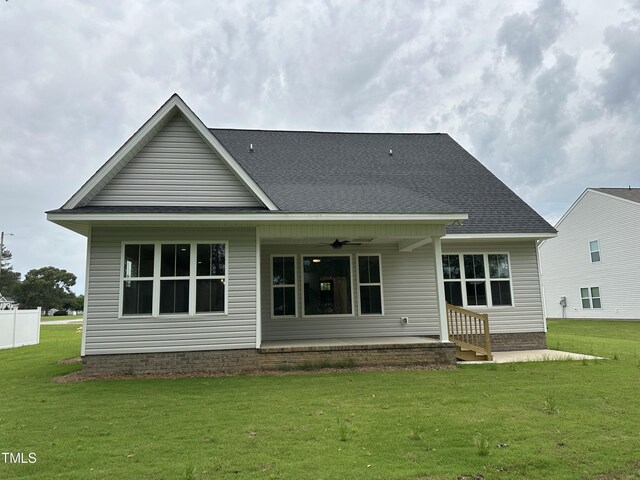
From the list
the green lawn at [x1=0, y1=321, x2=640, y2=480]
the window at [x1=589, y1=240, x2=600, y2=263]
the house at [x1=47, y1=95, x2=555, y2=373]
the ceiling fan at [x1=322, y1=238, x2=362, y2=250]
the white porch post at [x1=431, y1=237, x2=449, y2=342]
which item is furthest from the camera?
the window at [x1=589, y1=240, x2=600, y2=263]

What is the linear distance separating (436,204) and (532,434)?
6652 millimetres

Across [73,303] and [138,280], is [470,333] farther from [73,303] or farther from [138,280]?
[73,303]

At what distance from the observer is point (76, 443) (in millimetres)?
4840

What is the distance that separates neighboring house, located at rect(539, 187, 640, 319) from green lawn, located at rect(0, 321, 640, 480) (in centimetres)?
1940

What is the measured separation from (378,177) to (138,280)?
8.02 meters

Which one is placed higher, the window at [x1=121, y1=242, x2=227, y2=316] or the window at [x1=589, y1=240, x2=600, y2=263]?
the window at [x1=589, y1=240, x2=600, y2=263]

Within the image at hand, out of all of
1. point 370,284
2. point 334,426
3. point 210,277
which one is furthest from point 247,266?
point 334,426

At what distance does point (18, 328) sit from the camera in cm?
1792

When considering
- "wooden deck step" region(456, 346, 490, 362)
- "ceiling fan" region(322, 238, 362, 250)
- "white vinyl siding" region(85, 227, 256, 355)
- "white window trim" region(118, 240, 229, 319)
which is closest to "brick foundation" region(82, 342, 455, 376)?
"white vinyl siding" region(85, 227, 256, 355)

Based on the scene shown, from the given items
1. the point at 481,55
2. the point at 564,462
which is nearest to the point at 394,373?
the point at 564,462

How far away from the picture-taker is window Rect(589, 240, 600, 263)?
26656 millimetres

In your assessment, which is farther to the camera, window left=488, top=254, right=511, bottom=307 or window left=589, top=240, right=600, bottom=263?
window left=589, top=240, right=600, bottom=263

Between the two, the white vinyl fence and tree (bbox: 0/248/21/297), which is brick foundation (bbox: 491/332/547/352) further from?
tree (bbox: 0/248/21/297)

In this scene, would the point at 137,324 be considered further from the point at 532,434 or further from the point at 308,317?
the point at 532,434
